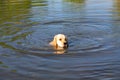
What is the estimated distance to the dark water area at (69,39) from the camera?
28.5 feet

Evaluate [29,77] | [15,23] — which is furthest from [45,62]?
[15,23]

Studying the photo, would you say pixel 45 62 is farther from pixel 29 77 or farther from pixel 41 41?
pixel 41 41

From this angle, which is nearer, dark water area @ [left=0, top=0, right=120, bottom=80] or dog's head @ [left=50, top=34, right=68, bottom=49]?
dark water area @ [left=0, top=0, right=120, bottom=80]

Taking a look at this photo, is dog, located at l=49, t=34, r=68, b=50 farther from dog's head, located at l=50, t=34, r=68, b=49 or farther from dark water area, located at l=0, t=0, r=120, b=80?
dark water area, located at l=0, t=0, r=120, b=80

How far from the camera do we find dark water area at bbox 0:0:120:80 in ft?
28.5

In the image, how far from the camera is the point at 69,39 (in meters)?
12.5

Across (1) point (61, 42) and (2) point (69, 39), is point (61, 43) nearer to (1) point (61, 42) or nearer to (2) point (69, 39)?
(1) point (61, 42)

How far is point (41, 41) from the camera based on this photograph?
1227 centimetres

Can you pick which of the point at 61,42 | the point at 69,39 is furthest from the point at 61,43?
the point at 69,39

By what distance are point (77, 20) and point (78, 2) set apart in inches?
235

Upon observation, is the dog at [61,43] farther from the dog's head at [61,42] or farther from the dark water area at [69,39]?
the dark water area at [69,39]

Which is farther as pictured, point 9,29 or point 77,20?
point 77,20

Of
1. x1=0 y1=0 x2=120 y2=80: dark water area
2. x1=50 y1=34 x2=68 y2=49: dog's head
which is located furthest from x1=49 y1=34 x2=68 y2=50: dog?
x1=0 y1=0 x2=120 y2=80: dark water area

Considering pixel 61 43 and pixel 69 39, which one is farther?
pixel 69 39
